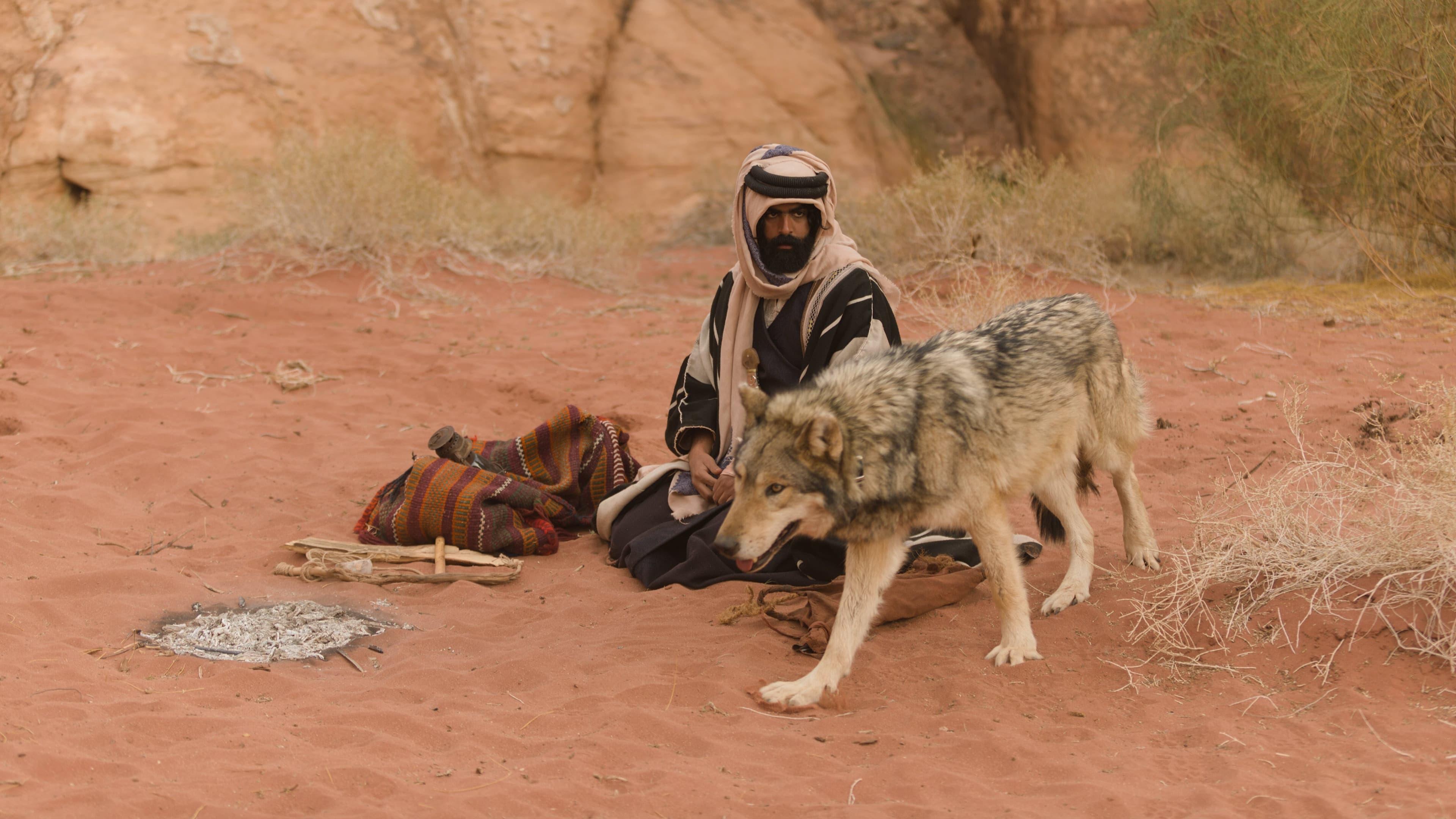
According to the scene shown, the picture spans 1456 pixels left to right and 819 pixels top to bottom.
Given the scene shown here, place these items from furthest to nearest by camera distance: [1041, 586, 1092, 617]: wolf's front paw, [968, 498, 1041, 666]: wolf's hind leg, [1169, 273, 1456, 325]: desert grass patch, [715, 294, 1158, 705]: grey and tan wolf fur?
[1169, 273, 1456, 325]: desert grass patch → [1041, 586, 1092, 617]: wolf's front paw → [968, 498, 1041, 666]: wolf's hind leg → [715, 294, 1158, 705]: grey and tan wolf fur

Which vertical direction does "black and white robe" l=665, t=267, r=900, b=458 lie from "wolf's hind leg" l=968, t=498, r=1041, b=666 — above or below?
above

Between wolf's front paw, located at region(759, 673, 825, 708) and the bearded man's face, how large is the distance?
74.3 inches

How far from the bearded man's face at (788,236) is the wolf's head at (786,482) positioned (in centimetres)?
121

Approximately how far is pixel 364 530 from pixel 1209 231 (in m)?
10.3

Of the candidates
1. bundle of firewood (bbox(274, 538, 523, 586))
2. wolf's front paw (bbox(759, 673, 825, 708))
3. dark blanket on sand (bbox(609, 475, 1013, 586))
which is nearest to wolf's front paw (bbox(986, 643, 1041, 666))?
wolf's front paw (bbox(759, 673, 825, 708))

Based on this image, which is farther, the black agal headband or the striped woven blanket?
the striped woven blanket

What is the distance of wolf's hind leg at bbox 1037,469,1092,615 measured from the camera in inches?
180

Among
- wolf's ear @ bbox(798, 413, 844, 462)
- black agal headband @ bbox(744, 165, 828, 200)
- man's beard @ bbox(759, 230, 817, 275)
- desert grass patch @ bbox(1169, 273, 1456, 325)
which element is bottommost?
desert grass patch @ bbox(1169, 273, 1456, 325)

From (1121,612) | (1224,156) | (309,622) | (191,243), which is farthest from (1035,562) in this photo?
(191,243)

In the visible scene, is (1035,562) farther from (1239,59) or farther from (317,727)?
(1239,59)

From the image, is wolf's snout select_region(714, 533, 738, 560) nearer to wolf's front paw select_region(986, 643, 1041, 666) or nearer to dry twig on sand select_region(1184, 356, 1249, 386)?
wolf's front paw select_region(986, 643, 1041, 666)

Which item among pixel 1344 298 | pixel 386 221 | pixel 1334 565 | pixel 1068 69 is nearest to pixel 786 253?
pixel 1334 565

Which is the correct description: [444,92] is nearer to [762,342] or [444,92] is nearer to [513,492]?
[513,492]

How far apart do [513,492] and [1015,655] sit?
2624 mm
